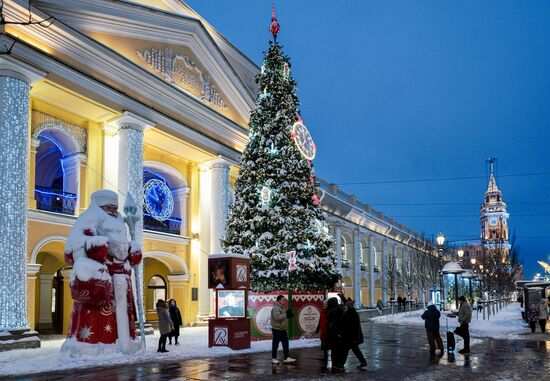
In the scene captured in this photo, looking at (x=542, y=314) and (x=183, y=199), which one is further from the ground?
(x=183, y=199)

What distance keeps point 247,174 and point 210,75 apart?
8389mm

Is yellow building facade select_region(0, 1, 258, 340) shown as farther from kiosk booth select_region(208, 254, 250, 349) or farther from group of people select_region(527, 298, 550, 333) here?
group of people select_region(527, 298, 550, 333)

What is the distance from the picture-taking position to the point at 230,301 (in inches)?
666

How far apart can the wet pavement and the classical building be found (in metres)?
6.58

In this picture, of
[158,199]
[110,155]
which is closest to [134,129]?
[110,155]

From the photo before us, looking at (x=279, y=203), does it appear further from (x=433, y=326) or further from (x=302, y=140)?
(x=433, y=326)

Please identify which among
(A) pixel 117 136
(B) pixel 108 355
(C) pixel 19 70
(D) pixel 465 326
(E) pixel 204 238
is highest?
(C) pixel 19 70

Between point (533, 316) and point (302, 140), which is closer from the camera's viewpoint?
point (302, 140)

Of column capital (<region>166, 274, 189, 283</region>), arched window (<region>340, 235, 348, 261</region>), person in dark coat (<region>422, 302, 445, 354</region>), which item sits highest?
arched window (<region>340, 235, 348, 261</region>)

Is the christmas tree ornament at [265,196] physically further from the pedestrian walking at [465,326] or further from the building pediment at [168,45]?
the pedestrian walking at [465,326]

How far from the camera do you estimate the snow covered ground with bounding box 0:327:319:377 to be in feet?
40.1

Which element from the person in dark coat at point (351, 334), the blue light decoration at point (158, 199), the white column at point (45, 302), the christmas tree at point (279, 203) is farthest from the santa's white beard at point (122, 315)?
the white column at point (45, 302)

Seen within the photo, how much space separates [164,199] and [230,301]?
12.0m

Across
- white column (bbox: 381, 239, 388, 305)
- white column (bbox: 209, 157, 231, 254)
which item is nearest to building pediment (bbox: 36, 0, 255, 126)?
white column (bbox: 209, 157, 231, 254)
